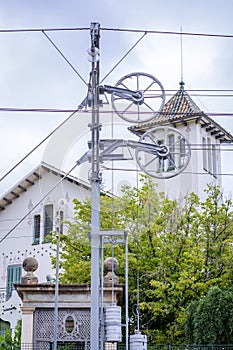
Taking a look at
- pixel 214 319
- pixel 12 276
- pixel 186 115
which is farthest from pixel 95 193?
pixel 186 115

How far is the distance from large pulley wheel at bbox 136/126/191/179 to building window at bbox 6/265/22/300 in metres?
18.4

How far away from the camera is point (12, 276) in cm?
3100

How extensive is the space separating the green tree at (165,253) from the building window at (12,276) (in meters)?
7.27

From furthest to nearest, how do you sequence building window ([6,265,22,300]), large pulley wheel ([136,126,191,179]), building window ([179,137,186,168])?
building window ([6,265,22,300])
building window ([179,137,186,168])
large pulley wheel ([136,126,191,179])

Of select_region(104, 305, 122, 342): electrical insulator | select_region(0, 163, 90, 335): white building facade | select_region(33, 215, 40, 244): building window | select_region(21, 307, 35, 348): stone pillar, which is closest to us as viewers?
select_region(104, 305, 122, 342): electrical insulator

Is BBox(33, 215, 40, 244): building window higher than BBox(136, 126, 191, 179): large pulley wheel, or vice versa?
BBox(33, 215, 40, 244): building window

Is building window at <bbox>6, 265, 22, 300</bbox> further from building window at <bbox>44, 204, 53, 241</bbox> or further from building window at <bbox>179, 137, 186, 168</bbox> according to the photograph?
building window at <bbox>179, 137, 186, 168</bbox>

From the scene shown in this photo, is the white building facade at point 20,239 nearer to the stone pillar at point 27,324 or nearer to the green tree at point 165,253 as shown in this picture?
the green tree at point 165,253

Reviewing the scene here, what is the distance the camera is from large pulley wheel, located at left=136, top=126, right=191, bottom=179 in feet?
41.3

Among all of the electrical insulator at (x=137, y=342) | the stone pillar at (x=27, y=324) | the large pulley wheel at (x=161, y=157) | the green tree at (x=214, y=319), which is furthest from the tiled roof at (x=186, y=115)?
the electrical insulator at (x=137, y=342)

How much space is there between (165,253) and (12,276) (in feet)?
34.0

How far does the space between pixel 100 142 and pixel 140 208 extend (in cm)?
1121

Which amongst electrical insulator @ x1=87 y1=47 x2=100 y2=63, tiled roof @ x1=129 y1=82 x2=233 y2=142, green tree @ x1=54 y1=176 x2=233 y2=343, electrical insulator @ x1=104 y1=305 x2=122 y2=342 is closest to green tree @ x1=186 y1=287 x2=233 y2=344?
green tree @ x1=54 y1=176 x2=233 y2=343

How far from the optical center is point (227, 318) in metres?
17.8
